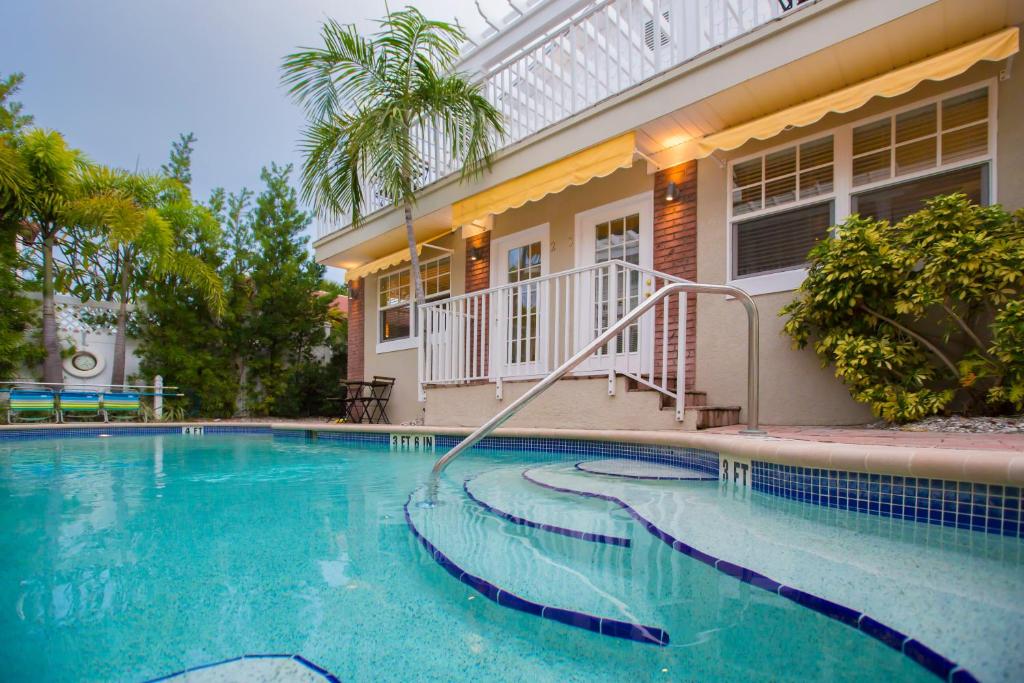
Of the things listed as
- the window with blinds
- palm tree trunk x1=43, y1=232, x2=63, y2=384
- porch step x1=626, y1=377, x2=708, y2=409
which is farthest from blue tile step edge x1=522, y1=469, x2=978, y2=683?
palm tree trunk x1=43, y1=232, x2=63, y2=384

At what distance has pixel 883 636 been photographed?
1.41 meters

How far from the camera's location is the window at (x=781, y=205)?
17.5 ft

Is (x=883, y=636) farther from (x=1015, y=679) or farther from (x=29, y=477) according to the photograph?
(x=29, y=477)

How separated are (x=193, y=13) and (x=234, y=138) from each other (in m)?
27.0

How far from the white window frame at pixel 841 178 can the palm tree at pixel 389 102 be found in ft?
10.9

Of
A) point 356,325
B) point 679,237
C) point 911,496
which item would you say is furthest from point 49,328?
point 911,496

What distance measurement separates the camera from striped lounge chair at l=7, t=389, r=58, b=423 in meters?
9.33

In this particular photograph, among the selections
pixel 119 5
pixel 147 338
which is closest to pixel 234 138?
pixel 119 5

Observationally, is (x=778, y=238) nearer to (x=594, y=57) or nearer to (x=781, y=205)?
(x=781, y=205)

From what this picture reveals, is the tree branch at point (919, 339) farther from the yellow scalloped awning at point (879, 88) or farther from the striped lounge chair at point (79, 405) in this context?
the striped lounge chair at point (79, 405)

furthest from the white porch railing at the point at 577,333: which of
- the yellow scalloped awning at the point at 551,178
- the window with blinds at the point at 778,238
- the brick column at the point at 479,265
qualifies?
the yellow scalloped awning at the point at 551,178

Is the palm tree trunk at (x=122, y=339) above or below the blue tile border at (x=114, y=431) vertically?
above

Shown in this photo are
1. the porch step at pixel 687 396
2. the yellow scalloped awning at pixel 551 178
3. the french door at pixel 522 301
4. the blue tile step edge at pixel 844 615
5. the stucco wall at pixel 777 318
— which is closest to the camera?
the blue tile step edge at pixel 844 615

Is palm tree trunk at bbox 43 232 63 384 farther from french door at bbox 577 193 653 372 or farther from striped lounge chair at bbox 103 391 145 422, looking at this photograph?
french door at bbox 577 193 653 372
